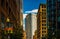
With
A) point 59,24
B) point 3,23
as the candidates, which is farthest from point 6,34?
point 59,24

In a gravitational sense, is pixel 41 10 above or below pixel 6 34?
above

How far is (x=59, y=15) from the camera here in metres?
120

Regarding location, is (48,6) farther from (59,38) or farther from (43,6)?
(59,38)

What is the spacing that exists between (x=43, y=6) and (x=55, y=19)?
161ft

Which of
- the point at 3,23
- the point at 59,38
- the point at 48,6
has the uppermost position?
the point at 48,6

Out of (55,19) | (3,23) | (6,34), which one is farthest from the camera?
(55,19)

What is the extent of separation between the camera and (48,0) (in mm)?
133375

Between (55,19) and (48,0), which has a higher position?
(48,0)

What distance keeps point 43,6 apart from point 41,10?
3994 mm

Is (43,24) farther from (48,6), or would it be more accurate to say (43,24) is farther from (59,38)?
(59,38)

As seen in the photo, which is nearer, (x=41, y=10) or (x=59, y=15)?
(x=59, y=15)

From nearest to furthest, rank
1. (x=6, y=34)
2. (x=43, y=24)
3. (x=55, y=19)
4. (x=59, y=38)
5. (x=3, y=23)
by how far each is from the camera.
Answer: (x=6, y=34)
(x=3, y=23)
(x=59, y=38)
(x=55, y=19)
(x=43, y=24)

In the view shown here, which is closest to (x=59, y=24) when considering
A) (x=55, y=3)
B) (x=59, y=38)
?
(x=55, y=3)

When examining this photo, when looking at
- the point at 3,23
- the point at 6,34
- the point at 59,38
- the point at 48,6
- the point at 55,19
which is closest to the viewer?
the point at 6,34
